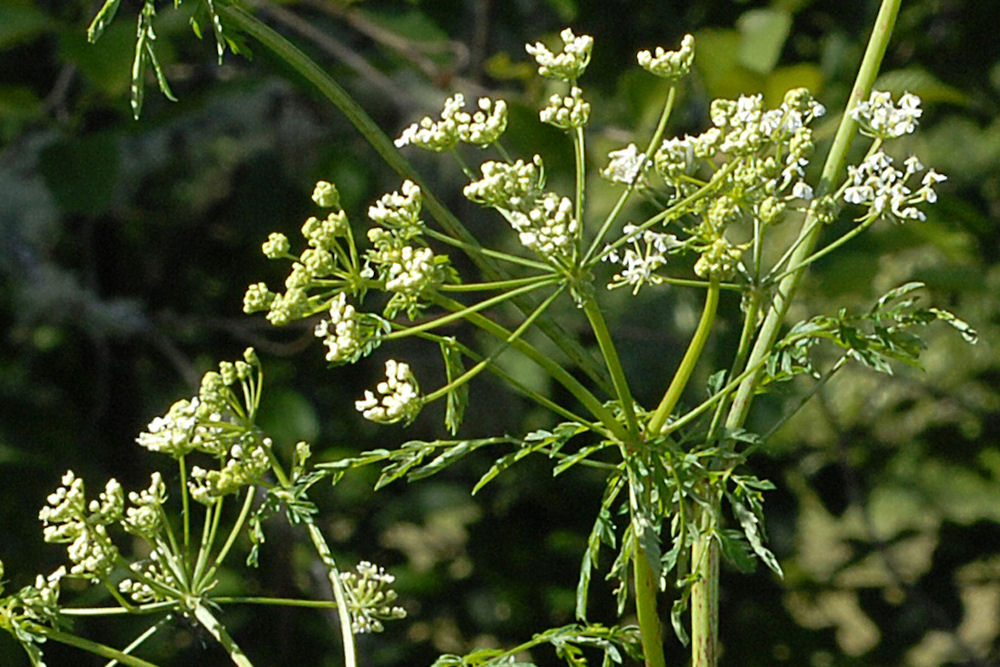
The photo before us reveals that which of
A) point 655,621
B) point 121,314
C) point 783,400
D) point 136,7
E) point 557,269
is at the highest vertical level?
point 136,7

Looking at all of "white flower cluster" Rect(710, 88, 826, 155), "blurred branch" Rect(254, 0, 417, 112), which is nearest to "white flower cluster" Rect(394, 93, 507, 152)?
"white flower cluster" Rect(710, 88, 826, 155)

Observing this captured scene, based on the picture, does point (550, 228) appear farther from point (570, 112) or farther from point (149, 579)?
point (149, 579)

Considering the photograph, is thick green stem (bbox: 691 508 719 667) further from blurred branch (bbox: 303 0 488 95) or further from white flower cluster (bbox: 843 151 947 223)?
blurred branch (bbox: 303 0 488 95)

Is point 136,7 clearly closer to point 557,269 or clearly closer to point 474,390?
point 474,390

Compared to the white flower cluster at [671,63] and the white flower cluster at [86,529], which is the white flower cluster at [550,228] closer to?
the white flower cluster at [671,63]

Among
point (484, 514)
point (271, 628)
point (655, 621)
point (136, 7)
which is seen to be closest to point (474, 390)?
point (484, 514)

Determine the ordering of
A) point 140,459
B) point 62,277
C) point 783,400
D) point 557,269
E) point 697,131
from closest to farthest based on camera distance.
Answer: point 557,269, point 783,400, point 697,131, point 62,277, point 140,459

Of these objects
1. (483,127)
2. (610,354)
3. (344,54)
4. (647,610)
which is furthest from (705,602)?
(344,54)

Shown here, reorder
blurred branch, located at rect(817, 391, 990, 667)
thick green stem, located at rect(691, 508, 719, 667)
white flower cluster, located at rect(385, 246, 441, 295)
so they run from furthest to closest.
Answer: blurred branch, located at rect(817, 391, 990, 667) → thick green stem, located at rect(691, 508, 719, 667) → white flower cluster, located at rect(385, 246, 441, 295)
